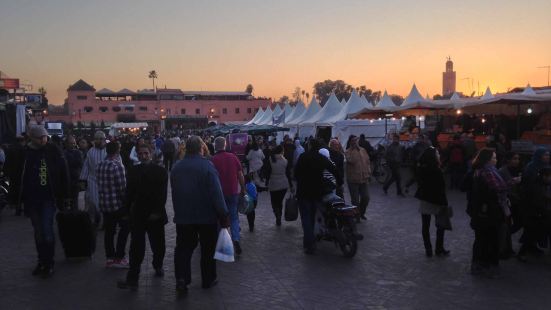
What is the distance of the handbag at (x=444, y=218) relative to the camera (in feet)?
22.3

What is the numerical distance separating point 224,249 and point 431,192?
308 cm

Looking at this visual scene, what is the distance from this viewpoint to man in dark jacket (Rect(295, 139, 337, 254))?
724 centimetres

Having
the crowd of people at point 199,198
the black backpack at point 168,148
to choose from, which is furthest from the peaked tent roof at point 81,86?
the crowd of people at point 199,198

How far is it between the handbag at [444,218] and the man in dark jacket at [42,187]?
4.75m

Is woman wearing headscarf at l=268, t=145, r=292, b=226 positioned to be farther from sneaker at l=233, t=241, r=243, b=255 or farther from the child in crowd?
sneaker at l=233, t=241, r=243, b=255

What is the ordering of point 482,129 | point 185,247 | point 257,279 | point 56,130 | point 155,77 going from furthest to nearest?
1. point 155,77
2. point 56,130
3. point 482,129
4. point 257,279
5. point 185,247

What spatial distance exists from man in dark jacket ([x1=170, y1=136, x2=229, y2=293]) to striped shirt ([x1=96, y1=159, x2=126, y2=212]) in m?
1.43

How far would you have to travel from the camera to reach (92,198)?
8.38m

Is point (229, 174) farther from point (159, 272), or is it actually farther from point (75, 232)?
point (75, 232)

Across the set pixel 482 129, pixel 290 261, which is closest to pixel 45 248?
pixel 290 261

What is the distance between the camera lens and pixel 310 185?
23.8ft

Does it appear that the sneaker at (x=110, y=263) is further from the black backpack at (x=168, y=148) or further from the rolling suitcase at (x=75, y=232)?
the black backpack at (x=168, y=148)

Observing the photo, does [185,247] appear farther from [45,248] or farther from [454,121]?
[454,121]

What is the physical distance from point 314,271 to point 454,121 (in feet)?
70.1
